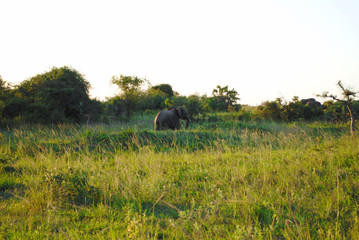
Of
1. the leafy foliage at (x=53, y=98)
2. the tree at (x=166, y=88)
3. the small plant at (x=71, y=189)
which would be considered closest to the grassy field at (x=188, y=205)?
the small plant at (x=71, y=189)

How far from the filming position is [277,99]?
19.0 meters

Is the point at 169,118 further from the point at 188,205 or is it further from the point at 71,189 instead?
the point at 188,205

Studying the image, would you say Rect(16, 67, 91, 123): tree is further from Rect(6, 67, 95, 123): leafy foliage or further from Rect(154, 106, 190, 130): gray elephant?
Rect(154, 106, 190, 130): gray elephant

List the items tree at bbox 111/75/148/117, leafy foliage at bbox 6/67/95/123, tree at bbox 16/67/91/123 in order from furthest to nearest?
tree at bbox 111/75/148/117, tree at bbox 16/67/91/123, leafy foliage at bbox 6/67/95/123

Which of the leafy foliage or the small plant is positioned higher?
the leafy foliage

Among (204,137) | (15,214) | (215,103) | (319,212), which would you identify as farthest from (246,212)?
(215,103)

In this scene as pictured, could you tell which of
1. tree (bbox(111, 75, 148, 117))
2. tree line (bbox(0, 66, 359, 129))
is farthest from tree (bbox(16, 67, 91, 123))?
tree (bbox(111, 75, 148, 117))

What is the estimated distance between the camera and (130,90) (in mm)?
21703

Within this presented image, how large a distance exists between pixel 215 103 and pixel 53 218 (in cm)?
2574

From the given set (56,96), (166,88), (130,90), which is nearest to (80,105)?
(56,96)

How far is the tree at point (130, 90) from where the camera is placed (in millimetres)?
20766

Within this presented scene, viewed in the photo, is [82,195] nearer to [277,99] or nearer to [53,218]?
[53,218]

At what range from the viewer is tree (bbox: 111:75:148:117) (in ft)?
68.1

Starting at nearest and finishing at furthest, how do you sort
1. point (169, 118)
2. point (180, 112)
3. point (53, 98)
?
1. point (169, 118)
2. point (180, 112)
3. point (53, 98)
